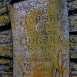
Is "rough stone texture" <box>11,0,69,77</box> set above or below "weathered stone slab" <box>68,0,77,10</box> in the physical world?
below

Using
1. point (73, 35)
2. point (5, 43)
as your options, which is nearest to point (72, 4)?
point (73, 35)

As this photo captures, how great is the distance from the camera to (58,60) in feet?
4.13

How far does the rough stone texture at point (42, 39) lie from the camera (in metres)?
1.26

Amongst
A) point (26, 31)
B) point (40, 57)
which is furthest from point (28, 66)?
point (26, 31)

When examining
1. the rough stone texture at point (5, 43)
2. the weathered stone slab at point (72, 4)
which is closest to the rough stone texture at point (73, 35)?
the weathered stone slab at point (72, 4)

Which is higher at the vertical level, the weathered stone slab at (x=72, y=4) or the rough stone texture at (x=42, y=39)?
the weathered stone slab at (x=72, y=4)

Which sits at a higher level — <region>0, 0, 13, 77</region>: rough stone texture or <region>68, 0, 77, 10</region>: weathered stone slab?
<region>68, 0, 77, 10</region>: weathered stone slab

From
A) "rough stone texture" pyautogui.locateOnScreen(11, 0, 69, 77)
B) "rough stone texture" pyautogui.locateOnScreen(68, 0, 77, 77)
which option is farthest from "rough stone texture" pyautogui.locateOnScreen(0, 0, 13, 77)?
"rough stone texture" pyautogui.locateOnScreen(68, 0, 77, 77)

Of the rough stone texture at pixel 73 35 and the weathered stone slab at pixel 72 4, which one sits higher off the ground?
the weathered stone slab at pixel 72 4

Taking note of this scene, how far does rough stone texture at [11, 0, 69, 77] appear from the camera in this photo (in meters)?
1.26

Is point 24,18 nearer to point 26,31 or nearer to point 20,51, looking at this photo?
point 26,31

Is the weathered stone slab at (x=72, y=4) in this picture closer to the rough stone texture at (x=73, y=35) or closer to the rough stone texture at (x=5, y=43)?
the rough stone texture at (x=73, y=35)

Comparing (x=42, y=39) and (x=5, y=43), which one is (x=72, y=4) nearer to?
(x=42, y=39)

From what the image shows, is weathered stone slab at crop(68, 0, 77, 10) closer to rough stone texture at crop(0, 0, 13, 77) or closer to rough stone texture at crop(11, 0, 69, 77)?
rough stone texture at crop(11, 0, 69, 77)
